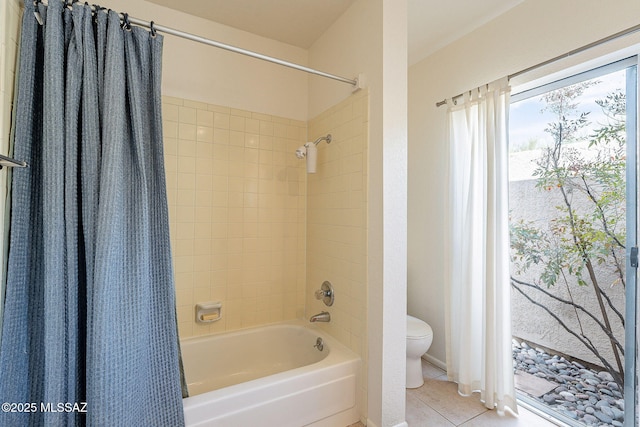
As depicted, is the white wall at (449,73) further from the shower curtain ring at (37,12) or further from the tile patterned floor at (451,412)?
the shower curtain ring at (37,12)

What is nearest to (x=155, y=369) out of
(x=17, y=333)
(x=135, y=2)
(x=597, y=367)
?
(x=17, y=333)

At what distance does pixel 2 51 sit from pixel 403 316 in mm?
2052

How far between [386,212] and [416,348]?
44.6 inches

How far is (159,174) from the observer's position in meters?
1.32

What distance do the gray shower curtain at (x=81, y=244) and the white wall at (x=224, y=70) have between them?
760 millimetres

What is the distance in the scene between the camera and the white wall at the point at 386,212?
5.20ft

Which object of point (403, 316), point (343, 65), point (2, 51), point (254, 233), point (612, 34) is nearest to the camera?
point (2, 51)

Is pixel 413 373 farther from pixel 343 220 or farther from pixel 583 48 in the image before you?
pixel 583 48

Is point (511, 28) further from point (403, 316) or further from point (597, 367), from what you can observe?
point (597, 367)

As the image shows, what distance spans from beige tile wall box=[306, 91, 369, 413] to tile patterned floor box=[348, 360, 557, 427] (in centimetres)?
46

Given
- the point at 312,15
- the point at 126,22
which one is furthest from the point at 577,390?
the point at 126,22

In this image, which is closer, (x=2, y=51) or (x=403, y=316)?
(x=2, y=51)

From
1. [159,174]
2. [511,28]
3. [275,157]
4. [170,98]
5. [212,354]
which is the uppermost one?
[511,28]

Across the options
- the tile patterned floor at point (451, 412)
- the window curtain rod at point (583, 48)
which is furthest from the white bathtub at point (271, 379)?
the window curtain rod at point (583, 48)
